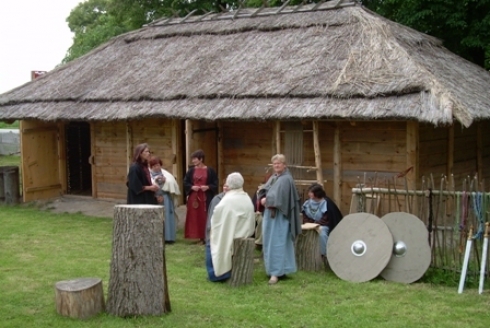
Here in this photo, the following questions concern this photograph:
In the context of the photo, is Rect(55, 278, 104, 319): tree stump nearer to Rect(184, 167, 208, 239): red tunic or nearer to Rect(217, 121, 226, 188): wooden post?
Rect(184, 167, 208, 239): red tunic

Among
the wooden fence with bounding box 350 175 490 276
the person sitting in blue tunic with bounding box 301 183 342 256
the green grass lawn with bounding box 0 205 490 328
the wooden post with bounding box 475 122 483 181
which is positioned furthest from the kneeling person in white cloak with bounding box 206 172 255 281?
the wooden post with bounding box 475 122 483 181

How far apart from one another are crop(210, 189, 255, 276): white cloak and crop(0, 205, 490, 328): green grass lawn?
0.29 meters

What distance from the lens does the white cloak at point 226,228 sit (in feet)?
25.4

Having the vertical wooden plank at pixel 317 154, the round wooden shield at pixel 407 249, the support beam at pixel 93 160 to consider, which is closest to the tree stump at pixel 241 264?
the round wooden shield at pixel 407 249

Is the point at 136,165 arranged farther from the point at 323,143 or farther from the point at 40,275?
the point at 323,143

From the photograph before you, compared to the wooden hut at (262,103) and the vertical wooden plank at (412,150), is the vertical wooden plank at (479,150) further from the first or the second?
the vertical wooden plank at (412,150)

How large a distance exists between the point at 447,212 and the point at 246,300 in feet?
9.04

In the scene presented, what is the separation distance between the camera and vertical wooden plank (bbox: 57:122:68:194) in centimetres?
1530

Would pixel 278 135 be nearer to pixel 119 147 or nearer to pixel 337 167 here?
pixel 337 167

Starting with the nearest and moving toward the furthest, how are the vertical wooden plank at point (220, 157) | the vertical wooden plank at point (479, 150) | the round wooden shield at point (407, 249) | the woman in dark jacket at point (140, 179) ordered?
the round wooden shield at point (407, 249), the woman in dark jacket at point (140, 179), the vertical wooden plank at point (220, 157), the vertical wooden plank at point (479, 150)

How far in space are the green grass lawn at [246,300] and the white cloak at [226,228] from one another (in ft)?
0.95

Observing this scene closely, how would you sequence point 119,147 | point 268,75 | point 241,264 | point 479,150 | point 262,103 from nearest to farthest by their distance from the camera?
point 241,264, point 262,103, point 268,75, point 479,150, point 119,147

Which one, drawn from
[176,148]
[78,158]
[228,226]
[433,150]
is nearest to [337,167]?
[433,150]

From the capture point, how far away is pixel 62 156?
1537cm
